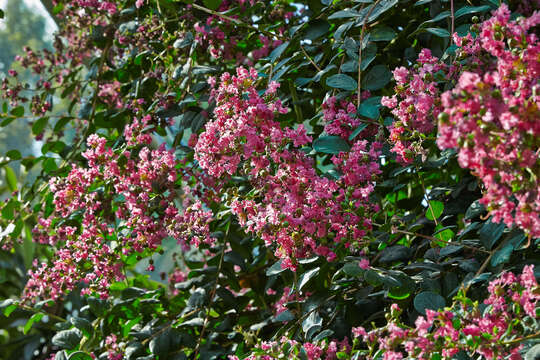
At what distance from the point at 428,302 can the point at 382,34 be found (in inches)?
18.8

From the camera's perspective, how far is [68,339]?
132cm

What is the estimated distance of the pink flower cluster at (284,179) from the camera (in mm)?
894

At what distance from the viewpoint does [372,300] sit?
1.07 meters

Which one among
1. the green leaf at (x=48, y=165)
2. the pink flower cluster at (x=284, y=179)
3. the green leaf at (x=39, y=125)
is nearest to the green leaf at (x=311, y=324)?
the pink flower cluster at (x=284, y=179)

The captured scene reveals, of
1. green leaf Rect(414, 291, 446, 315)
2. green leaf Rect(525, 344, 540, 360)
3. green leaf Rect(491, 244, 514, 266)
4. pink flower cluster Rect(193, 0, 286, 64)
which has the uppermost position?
pink flower cluster Rect(193, 0, 286, 64)

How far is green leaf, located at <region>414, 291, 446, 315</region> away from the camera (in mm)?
826

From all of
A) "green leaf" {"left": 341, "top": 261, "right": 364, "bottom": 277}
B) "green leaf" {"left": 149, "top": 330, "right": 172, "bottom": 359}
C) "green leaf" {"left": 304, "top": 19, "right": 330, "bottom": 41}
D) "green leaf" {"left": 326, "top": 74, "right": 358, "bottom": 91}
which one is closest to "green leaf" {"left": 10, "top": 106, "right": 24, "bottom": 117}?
"green leaf" {"left": 149, "top": 330, "right": 172, "bottom": 359}

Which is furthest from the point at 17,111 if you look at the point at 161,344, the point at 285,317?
the point at 285,317

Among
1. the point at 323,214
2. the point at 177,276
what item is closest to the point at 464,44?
the point at 323,214

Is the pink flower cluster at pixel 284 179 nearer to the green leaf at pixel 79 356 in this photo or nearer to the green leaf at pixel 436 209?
the green leaf at pixel 436 209

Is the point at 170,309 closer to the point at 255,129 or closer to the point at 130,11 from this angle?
the point at 255,129

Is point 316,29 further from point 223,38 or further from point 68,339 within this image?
point 68,339

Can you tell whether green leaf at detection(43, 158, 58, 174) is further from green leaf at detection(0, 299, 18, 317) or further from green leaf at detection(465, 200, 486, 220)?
green leaf at detection(465, 200, 486, 220)

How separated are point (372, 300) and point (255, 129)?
0.39 meters
